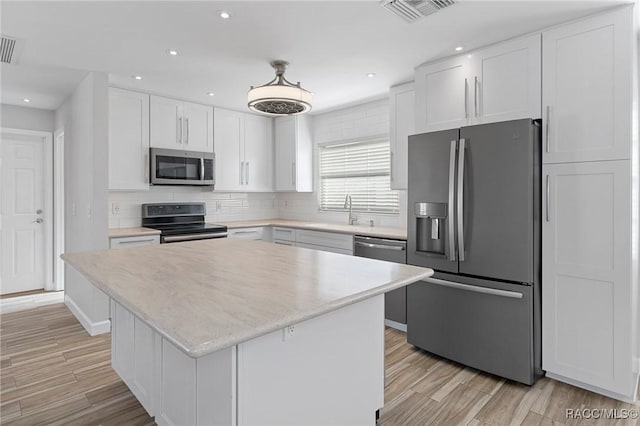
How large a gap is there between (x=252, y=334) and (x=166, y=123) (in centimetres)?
374

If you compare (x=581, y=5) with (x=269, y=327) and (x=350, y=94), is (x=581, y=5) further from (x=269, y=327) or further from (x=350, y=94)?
(x=269, y=327)

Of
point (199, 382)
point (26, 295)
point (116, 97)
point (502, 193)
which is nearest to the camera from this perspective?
point (199, 382)


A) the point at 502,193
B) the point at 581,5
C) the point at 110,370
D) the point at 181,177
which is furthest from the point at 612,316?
the point at 181,177

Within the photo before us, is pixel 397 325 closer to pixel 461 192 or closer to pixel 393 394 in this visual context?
pixel 393 394

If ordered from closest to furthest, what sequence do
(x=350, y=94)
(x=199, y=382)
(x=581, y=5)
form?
(x=199, y=382) < (x=581, y=5) < (x=350, y=94)

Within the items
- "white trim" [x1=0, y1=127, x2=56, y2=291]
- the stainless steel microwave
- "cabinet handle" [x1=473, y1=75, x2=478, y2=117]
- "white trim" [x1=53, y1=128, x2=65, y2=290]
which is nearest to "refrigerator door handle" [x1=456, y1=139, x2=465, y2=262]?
"cabinet handle" [x1=473, y1=75, x2=478, y2=117]

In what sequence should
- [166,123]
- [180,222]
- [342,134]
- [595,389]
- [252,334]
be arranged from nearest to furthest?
[252,334] → [595,389] → [166,123] → [180,222] → [342,134]

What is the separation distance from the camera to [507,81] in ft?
8.57

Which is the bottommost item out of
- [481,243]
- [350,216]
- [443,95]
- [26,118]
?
[481,243]

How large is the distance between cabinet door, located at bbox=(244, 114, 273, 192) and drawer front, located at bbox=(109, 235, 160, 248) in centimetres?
159

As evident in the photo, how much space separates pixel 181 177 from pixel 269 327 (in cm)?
354

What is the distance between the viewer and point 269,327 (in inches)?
41.1

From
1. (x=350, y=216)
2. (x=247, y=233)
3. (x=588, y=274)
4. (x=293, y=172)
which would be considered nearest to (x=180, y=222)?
(x=247, y=233)

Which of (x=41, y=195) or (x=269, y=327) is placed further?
(x=41, y=195)
